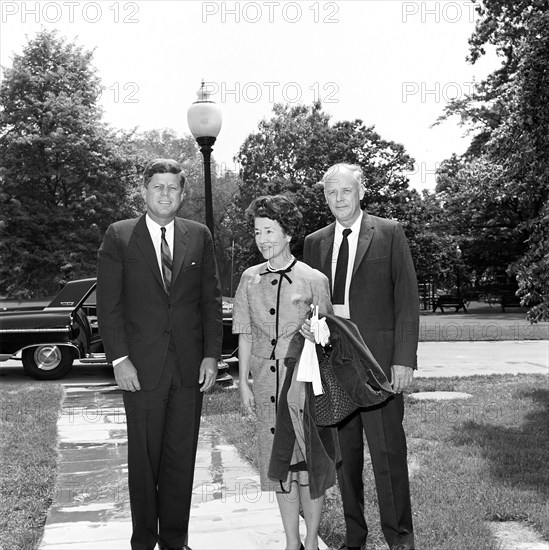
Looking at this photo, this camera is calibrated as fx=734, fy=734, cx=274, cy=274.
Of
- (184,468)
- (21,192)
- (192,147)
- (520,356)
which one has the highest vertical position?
(192,147)

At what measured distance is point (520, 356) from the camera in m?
14.5

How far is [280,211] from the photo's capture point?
373 cm

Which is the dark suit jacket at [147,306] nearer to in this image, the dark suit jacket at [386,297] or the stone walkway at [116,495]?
the dark suit jacket at [386,297]

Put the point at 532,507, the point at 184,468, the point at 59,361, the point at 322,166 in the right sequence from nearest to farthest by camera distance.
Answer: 1. the point at 184,468
2. the point at 532,507
3. the point at 59,361
4. the point at 322,166

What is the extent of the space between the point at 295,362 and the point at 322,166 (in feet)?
133

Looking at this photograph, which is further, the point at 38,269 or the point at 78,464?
the point at 38,269

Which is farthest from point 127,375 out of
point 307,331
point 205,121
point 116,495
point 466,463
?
point 205,121

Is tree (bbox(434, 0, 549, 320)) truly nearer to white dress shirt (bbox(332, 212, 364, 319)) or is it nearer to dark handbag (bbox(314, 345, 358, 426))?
white dress shirt (bbox(332, 212, 364, 319))

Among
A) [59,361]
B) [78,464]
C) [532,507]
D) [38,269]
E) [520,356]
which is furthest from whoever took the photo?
[38,269]

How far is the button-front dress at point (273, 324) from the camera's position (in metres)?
3.77

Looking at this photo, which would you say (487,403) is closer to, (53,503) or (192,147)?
(53,503)

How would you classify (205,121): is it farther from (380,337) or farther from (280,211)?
(380,337)

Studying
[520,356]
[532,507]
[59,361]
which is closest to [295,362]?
[532,507]

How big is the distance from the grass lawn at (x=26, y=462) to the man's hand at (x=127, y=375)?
1180 millimetres
